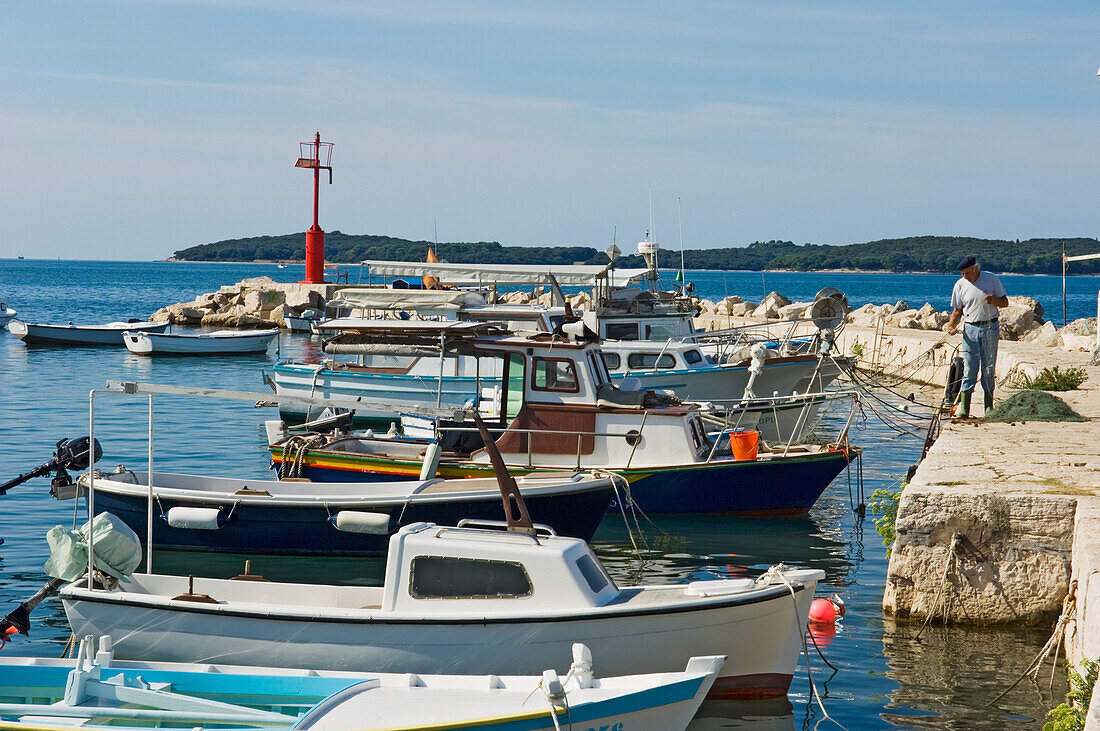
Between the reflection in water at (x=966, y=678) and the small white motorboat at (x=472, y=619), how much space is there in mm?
1147

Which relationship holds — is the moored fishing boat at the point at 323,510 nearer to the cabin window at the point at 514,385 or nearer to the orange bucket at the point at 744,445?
the cabin window at the point at 514,385

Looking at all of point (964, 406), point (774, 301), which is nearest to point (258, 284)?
point (774, 301)

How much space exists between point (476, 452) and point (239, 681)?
6959mm

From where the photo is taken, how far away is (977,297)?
12.3 metres

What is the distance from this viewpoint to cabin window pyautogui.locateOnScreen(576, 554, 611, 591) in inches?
320

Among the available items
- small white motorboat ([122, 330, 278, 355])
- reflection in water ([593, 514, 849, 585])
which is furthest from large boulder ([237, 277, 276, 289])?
reflection in water ([593, 514, 849, 585])

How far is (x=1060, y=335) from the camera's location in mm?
29797

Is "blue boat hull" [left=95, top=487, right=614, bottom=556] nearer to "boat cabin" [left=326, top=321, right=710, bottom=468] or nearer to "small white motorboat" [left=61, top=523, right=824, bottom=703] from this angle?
"boat cabin" [left=326, top=321, right=710, bottom=468]

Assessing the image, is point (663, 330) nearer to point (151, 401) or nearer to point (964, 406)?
point (964, 406)

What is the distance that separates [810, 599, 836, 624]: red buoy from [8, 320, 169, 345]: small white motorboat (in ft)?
121

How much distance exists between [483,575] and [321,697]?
1.42 meters

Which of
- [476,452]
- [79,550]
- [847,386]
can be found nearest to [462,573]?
[79,550]

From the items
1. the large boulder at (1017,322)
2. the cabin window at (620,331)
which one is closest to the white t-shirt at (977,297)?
the cabin window at (620,331)

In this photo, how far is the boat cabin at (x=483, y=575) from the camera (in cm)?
794
